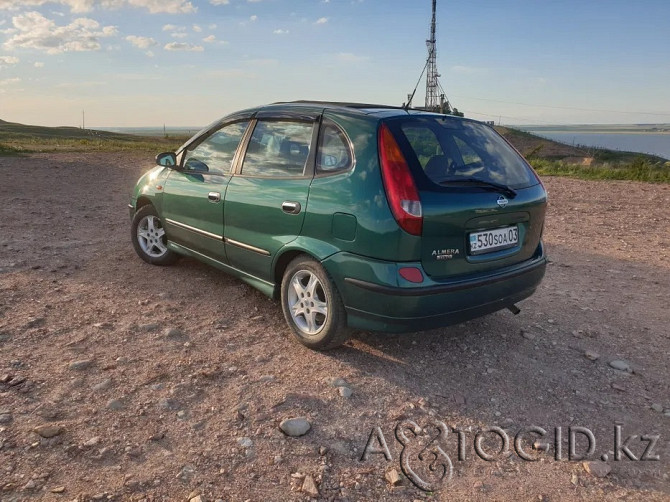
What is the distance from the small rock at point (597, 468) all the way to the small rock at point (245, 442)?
5.33 feet

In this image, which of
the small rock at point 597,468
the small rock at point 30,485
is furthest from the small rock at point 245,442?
the small rock at point 597,468

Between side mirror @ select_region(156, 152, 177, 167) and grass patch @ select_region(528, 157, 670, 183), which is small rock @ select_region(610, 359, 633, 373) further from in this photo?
grass patch @ select_region(528, 157, 670, 183)

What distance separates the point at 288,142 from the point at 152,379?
1.86 m

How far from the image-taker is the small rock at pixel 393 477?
2308 mm

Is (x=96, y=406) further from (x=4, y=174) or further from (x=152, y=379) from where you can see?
(x=4, y=174)

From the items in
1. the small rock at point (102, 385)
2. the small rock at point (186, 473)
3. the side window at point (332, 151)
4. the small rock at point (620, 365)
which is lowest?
the small rock at point (186, 473)

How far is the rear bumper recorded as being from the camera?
2984mm

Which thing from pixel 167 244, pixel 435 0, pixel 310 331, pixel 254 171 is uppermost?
pixel 435 0

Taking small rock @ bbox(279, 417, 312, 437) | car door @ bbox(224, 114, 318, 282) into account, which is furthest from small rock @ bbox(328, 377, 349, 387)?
car door @ bbox(224, 114, 318, 282)

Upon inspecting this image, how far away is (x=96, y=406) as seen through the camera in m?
2.80

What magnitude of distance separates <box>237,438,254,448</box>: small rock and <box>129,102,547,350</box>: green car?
98 centimetres

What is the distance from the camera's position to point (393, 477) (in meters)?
2.33

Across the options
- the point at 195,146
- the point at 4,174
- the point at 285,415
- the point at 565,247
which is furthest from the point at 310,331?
the point at 4,174

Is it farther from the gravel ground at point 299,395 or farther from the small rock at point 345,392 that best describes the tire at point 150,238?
the small rock at point 345,392
